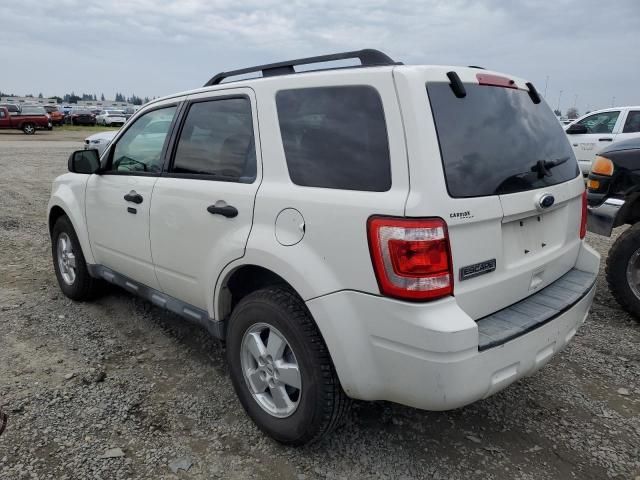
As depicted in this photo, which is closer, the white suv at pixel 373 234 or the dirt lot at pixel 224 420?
the white suv at pixel 373 234

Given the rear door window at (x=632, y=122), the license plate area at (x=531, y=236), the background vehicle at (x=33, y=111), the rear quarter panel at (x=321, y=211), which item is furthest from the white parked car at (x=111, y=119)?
the license plate area at (x=531, y=236)

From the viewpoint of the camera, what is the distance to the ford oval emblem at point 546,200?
2.43 meters

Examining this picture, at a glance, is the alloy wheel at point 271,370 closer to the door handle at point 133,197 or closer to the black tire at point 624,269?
the door handle at point 133,197

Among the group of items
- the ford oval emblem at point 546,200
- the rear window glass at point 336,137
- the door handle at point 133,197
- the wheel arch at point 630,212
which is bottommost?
the wheel arch at point 630,212

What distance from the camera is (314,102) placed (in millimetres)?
2412

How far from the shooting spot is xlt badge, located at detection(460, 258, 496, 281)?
83.7 inches

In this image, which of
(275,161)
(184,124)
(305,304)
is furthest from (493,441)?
(184,124)

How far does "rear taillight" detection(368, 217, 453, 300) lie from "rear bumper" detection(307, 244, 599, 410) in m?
0.06

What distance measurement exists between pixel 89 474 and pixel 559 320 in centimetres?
236

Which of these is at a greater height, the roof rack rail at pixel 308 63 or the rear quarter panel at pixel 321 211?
the roof rack rail at pixel 308 63

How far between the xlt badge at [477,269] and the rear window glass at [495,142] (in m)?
0.29

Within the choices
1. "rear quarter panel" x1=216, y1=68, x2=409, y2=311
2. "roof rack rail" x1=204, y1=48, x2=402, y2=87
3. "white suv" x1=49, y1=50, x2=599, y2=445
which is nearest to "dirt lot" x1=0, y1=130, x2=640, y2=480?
"white suv" x1=49, y1=50, x2=599, y2=445

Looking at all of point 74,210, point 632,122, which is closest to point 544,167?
point 74,210

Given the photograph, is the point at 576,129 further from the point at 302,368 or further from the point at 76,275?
the point at 302,368
